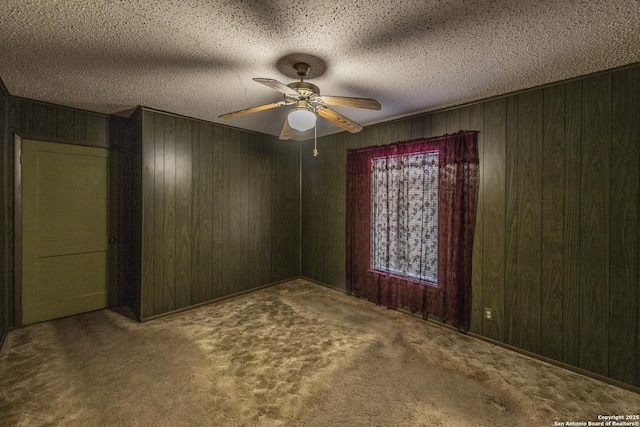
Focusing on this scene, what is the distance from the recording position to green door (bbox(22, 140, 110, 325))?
10.3 ft

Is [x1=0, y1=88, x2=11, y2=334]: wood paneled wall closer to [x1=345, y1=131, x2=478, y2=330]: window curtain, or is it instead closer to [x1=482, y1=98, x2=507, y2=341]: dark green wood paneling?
[x1=345, y1=131, x2=478, y2=330]: window curtain

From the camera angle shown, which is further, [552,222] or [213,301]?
[213,301]

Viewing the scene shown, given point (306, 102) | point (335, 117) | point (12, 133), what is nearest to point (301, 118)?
point (306, 102)

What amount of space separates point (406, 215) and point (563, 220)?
1469 mm

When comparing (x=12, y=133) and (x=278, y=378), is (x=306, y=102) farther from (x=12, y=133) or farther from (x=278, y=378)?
(x=12, y=133)

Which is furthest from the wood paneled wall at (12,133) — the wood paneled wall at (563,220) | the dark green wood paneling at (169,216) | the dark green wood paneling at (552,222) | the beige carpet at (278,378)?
the dark green wood paneling at (552,222)

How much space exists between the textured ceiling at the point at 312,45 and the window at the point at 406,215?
0.85 meters

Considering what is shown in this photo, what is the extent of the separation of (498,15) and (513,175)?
1568 mm

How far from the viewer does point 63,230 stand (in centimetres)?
333

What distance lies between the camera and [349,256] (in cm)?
417

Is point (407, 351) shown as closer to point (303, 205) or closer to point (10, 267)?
point (303, 205)

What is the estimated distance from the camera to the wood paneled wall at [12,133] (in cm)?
291

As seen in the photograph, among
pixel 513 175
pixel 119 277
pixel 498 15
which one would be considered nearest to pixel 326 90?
pixel 498 15

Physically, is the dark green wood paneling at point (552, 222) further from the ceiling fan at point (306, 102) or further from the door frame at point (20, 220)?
the door frame at point (20, 220)
